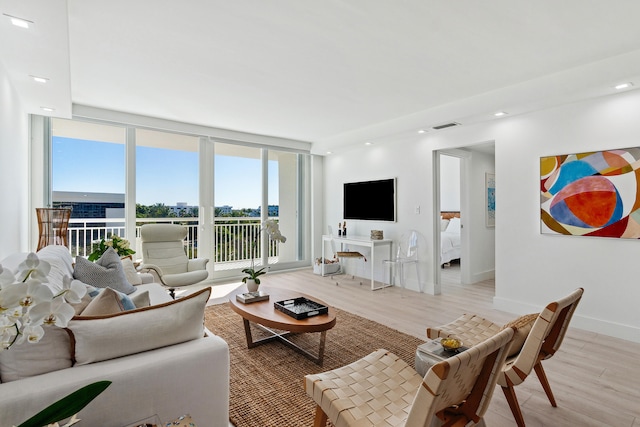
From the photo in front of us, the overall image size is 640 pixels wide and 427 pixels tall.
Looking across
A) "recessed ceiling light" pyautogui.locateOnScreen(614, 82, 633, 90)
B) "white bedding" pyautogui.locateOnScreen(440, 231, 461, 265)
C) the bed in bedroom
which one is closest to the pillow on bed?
the bed in bedroom

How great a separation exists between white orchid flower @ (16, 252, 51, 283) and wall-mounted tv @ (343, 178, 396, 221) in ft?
16.5

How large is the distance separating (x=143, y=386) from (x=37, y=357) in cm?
40

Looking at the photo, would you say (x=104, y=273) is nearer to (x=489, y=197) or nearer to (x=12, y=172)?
(x=12, y=172)

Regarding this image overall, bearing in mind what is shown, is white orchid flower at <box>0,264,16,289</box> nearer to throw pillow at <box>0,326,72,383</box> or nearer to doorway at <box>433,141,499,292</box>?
throw pillow at <box>0,326,72,383</box>

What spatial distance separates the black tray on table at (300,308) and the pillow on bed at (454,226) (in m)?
5.13

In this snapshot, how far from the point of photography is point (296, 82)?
3465mm

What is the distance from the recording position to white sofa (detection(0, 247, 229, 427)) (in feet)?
3.71

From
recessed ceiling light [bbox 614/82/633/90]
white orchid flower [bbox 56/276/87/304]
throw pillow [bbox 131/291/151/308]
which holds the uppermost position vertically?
recessed ceiling light [bbox 614/82/633/90]

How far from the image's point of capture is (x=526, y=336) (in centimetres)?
196

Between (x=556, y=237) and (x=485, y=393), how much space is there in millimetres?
3035

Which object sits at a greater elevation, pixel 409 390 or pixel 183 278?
pixel 183 278

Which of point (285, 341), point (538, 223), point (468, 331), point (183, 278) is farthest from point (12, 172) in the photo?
point (538, 223)

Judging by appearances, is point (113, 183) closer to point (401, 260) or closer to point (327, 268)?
point (327, 268)

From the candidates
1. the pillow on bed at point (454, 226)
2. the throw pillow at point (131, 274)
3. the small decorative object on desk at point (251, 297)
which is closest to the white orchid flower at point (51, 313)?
the small decorative object on desk at point (251, 297)
